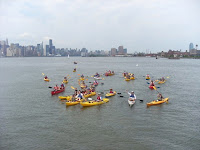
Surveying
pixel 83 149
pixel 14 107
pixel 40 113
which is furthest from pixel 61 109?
pixel 83 149

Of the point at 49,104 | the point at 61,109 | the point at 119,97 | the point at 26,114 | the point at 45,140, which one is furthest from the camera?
the point at 119,97

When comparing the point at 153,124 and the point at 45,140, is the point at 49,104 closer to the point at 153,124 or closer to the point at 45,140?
the point at 45,140

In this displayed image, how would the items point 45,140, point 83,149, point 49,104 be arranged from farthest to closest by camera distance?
point 49,104
point 45,140
point 83,149

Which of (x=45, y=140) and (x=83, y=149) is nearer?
(x=83, y=149)

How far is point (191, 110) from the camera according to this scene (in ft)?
90.1

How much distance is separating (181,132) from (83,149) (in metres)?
10.0

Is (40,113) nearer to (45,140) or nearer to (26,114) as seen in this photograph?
(26,114)

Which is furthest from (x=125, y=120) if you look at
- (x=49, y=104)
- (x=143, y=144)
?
(x=49, y=104)

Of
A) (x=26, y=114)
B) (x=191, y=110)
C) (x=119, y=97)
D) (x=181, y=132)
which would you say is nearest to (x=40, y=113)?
(x=26, y=114)

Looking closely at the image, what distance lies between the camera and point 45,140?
19.2 metres

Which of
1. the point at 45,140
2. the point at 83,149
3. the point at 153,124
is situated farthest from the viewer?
the point at 153,124

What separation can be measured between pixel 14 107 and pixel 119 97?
15.8 metres

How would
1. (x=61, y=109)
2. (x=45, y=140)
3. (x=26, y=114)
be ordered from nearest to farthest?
1. (x=45, y=140)
2. (x=26, y=114)
3. (x=61, y=109)

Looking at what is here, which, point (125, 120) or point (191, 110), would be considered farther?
point (191, 110)
